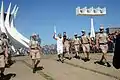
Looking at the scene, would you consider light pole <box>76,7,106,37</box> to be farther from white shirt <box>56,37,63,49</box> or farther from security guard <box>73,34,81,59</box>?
white shirt <box>56,37,63,49</box>

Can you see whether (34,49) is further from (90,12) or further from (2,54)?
(90,12)

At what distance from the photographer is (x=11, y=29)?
216 ft

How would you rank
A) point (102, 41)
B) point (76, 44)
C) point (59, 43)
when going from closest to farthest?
point (102, 41)
point (59, 43)
point (76, 44)

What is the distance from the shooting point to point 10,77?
1448cm

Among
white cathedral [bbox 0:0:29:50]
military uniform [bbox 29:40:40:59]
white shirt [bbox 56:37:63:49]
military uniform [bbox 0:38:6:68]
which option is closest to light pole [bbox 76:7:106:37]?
white cathedral [bbox 0:0:29:50]

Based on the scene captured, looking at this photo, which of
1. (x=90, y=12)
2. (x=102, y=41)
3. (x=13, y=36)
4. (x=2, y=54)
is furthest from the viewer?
(x=13, y=36)

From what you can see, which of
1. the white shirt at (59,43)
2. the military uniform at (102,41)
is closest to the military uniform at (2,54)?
the military uniform at (102,41)

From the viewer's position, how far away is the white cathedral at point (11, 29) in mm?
61906

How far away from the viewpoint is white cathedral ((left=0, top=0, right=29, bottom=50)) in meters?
61.9

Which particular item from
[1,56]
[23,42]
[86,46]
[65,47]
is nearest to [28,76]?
[1,56]

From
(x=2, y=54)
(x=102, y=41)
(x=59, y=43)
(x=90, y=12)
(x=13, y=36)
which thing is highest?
(x=90, y=12)

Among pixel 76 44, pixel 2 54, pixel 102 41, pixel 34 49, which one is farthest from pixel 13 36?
pixel 2 54

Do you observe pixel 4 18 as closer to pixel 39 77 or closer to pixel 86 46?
pixel 86 46

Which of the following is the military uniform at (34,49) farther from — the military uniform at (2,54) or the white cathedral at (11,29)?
the white cathedral at (11,29)
